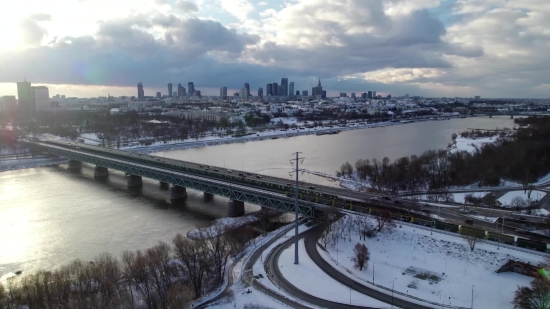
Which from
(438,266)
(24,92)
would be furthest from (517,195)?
(24,92)

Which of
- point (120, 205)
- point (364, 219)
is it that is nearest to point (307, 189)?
point (364, 219)

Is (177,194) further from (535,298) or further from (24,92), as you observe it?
(24,92)

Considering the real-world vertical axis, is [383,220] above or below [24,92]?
below

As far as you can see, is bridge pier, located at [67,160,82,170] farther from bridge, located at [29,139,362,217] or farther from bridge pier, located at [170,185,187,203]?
bridge pier, located at [170,185,187,203]

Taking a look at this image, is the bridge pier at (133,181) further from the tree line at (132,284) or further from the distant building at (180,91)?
the distant building at (180,91)

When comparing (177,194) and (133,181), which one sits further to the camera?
(133,181)

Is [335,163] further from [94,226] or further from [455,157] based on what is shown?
[94,226]
